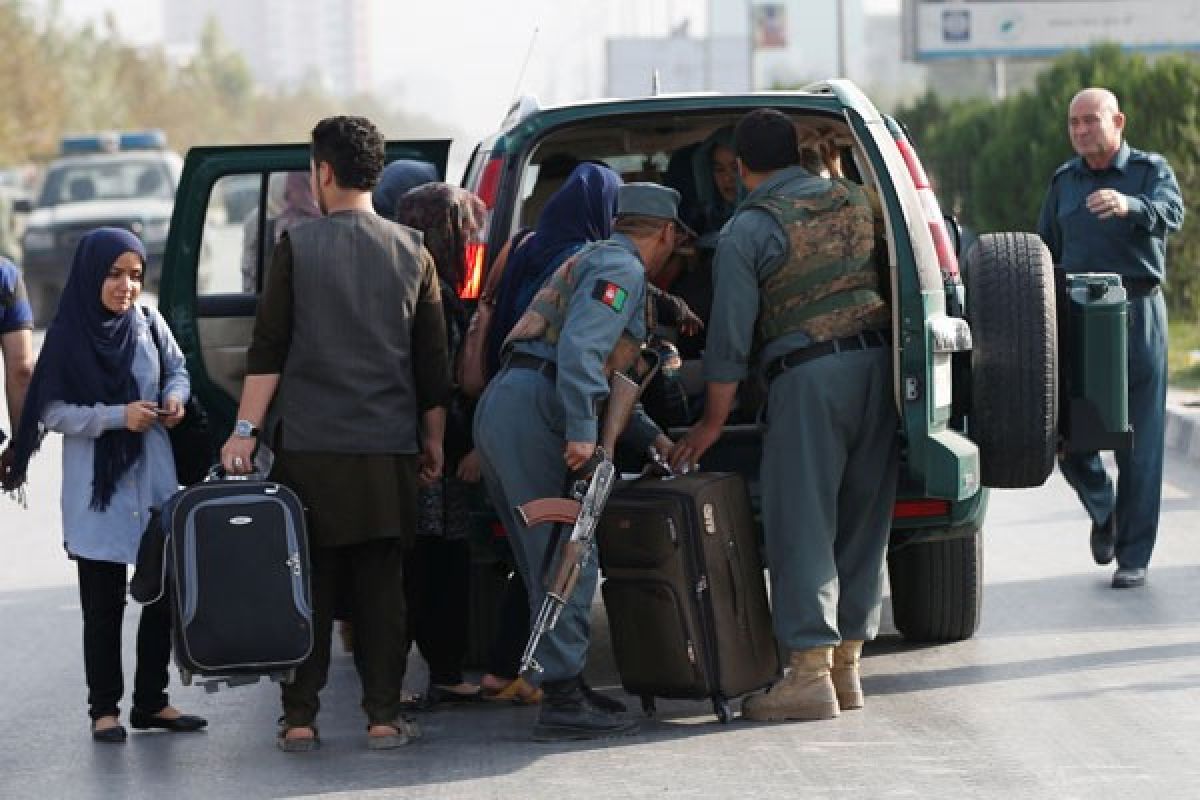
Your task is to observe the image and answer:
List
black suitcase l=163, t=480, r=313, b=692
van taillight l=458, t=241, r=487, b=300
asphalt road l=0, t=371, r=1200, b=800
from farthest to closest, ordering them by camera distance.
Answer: van taillight l=458, t=241, r=487, b=300, black suitcase l=163, t=480, r=313, b=692, asphalt road l=0, t=371, r=1200, b=800

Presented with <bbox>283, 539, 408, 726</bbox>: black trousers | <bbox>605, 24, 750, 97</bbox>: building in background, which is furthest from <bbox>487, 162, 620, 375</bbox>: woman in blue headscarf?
<bbox>605, 24, 750, 97</bbox>: building in background

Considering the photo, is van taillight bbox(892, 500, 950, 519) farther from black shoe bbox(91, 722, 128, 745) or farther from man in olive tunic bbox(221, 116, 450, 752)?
black shoe bbox(91, 722, 128, 745)

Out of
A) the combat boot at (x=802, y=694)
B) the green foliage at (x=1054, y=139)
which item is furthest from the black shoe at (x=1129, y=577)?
the green foliage at (x=1054, y=139)

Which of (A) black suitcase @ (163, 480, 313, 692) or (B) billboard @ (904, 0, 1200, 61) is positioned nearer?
(A) black suitcase @ (163, 480, 313, 692)

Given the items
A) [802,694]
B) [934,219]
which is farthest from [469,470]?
[934,219]

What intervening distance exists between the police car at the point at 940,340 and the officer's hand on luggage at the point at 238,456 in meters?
0.96

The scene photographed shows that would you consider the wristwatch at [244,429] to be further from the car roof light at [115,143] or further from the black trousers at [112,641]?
the car roof light at [115,143]

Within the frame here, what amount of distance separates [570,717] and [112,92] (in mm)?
93353

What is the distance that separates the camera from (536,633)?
7.30 meters

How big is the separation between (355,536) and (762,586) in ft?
3.95

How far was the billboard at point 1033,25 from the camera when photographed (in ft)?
161

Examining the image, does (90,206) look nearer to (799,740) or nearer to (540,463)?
(540,463)

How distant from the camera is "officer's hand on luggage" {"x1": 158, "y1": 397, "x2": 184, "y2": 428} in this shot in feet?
25.0

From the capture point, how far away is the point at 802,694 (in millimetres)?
7586
